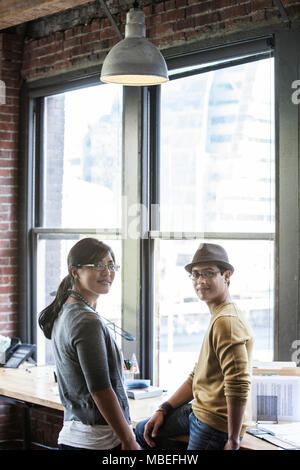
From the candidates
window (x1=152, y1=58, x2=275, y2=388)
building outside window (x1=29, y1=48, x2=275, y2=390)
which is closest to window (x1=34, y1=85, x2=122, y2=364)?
building outside window (x1=29, y1=48, x2=275, y2=390)

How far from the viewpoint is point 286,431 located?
3.61 meters

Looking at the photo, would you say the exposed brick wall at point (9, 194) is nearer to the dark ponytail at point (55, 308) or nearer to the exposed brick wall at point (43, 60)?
the exposed brick wall at point (43, 60)

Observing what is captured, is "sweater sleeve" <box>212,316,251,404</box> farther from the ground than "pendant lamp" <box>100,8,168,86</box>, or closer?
closer

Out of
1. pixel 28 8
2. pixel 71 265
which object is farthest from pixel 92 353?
pixel 28 8

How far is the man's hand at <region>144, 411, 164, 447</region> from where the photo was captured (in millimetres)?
3702

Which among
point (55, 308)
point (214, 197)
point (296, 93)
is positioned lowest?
point (55, 308)

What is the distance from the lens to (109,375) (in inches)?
118

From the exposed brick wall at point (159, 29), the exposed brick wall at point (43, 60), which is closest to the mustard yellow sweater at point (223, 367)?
the exposed brick wall at point (159, 29)

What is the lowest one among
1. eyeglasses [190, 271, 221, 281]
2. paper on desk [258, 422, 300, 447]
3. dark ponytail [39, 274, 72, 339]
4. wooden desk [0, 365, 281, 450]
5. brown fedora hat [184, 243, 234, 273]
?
wooden desk [0, 365, 281, 450]

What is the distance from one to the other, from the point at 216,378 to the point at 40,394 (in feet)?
5.50

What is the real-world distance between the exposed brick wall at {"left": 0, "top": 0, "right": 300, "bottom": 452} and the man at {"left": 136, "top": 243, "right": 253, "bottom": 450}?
5.91 feet

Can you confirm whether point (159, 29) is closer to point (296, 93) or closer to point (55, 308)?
point (296, 93)

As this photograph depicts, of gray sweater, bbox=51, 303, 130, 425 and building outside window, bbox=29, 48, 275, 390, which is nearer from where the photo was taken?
gray sweater, bbox=51, 303, 130, 425

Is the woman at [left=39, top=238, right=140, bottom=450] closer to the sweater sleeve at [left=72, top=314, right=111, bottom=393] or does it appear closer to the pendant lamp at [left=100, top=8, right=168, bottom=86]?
the sweater sleeve at [left=72, top=314, right=111, bottom=393]
